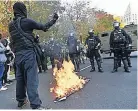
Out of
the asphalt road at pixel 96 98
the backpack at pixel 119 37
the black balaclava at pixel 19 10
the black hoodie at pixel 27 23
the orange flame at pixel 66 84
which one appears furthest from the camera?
the backpack at pixel 119 37

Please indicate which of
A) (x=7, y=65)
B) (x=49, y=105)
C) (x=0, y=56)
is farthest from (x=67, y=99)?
(x=7, y=65)

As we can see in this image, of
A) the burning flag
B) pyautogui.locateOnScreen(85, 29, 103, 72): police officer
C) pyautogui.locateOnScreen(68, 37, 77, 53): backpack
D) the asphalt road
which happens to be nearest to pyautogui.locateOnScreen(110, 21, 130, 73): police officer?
pyautogui.locateOnScreen(85, 29, 103, 72): police officer

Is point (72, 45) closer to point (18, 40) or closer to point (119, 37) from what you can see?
point (119, 37)

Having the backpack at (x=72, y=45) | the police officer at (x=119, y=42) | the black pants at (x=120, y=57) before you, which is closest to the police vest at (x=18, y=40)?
the police officer at (x=119, y=42)

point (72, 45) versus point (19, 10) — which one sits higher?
point (19, 10)

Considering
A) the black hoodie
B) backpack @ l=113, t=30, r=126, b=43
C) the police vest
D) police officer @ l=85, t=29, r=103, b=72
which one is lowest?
police officer @ l=85, t=29, r=103, b=72

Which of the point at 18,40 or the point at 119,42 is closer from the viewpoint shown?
the point at 18,40

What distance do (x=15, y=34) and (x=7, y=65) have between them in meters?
5.52

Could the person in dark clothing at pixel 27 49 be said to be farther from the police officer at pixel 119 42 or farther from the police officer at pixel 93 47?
the police officer at pixel 93 47

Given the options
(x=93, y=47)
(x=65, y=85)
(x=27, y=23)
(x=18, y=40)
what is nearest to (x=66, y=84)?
(x=65, y=85)

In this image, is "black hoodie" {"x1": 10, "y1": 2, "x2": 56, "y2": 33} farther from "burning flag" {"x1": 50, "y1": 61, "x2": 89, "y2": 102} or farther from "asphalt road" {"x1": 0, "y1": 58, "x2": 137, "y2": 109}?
"burning flag" {"x1": 50, "y1": 61, "x2": 89, "y2": 102}

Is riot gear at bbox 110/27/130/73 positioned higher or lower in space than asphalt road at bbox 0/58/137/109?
higher

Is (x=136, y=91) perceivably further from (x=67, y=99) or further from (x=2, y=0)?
(x=2, y=0)

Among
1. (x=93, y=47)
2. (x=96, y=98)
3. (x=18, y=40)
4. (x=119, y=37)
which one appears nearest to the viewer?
(x=18, y=40)
